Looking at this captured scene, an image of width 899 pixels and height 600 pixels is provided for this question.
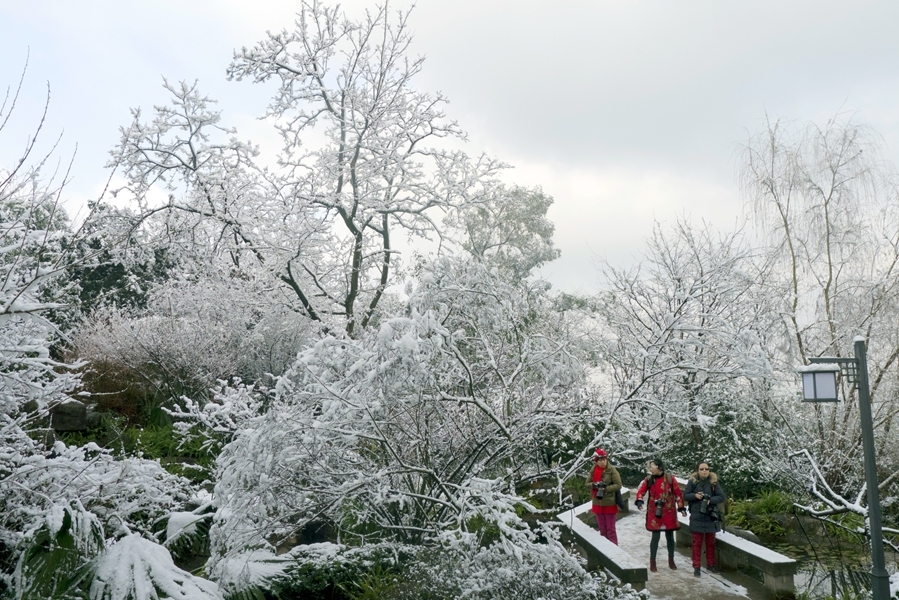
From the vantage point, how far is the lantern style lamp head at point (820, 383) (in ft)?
23.0

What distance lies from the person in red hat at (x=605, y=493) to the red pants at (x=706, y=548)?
101 cm

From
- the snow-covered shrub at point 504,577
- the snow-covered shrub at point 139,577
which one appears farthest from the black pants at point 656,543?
the snow-covered shrub at point 139,577

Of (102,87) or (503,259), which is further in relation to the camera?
(503,259)

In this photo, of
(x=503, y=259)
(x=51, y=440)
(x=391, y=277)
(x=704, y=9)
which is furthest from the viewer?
(x=503, y=259)

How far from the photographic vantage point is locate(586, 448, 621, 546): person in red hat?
8.77 m

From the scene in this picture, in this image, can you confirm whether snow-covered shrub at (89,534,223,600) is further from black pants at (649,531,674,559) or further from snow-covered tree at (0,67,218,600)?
black pants at (649,531,674,559)

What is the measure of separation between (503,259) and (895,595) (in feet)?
63.5

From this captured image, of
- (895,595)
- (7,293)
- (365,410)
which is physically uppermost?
(7,293)

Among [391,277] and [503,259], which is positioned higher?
[503,259]

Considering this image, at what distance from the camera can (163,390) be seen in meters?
14.4

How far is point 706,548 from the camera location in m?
8.55

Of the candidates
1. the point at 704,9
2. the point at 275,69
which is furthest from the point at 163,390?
the point at 704,9

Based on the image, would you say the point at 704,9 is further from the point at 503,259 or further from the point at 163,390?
the point at 503,259

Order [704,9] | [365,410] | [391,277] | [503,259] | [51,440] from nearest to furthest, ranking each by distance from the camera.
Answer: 1. [365,410]
2. [704,9]
3. [51,440]
4. [391,277]
5. [503,259]
